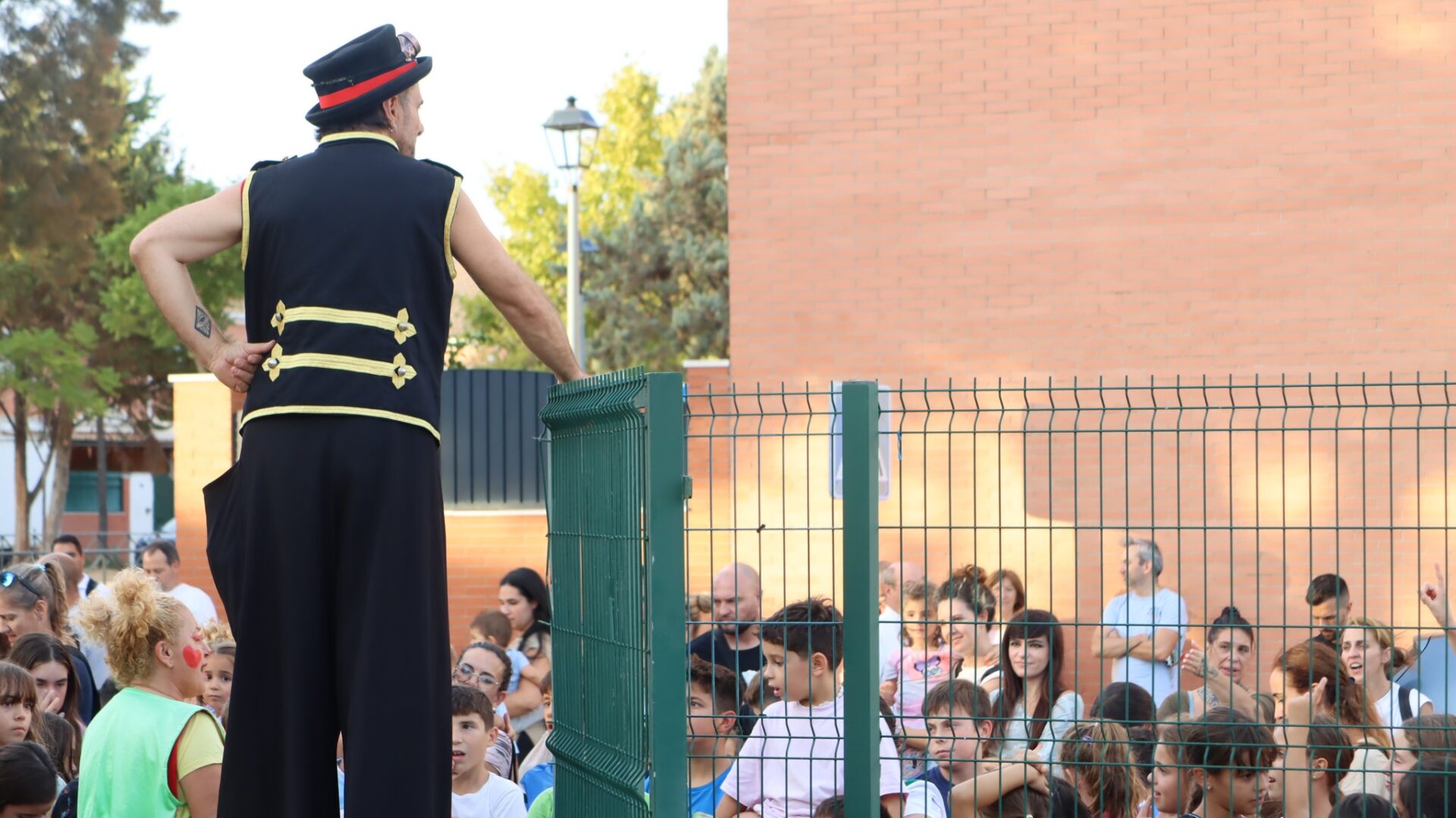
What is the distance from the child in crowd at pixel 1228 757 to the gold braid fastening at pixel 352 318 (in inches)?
108

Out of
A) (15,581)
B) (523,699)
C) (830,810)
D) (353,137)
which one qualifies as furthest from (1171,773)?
(15,581)

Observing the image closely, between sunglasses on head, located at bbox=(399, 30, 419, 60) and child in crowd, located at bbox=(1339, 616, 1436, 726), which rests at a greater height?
sunglasses on head, located at bbox=(399, 30, 419, 60)

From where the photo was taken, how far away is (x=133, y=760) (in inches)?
169

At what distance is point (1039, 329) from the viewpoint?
1200cm

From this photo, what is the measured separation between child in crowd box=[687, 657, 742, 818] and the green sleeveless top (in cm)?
149

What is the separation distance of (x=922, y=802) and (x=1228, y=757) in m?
0.95

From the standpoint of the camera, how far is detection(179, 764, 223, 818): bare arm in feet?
13.9

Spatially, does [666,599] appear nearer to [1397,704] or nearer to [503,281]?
[503,281]

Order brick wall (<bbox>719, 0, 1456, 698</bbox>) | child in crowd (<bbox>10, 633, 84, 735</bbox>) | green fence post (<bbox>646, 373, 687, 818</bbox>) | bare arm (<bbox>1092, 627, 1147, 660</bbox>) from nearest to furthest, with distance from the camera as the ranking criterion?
green fence post (<bbox>646, 373, 687, 818</bbox>)
bare arm (<bbox>1092, 627, 1147, 660</bbox>)
child in crowd (<bbox>10, 633, 84, 735</bbox>)
brick wall (<bbox>719, 0, 1456, 698</bbox>)

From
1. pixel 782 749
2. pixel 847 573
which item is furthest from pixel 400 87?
pixel 782 749

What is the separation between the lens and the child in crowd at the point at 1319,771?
4.82 metres

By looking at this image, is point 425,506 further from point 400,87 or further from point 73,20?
point 73,20

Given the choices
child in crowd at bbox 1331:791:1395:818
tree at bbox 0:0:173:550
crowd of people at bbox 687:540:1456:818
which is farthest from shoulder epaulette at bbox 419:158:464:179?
tree at bbox 0:0:173:550

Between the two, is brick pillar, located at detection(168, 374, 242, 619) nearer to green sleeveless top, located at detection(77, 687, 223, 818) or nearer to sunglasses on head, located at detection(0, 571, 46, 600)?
sunglasses on head, located at detection(0, 571, 46, 600)
